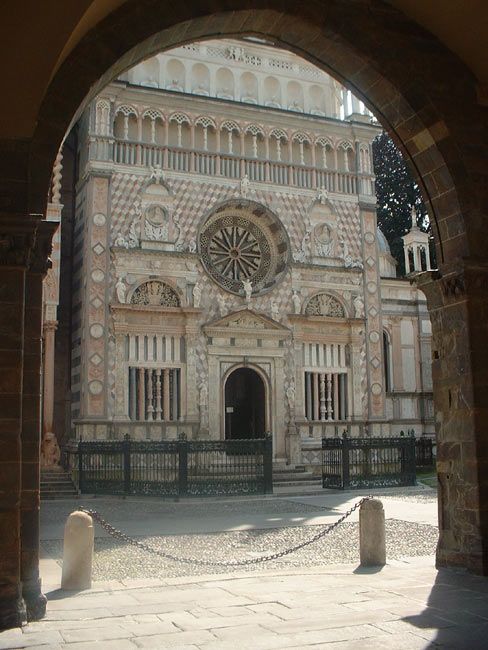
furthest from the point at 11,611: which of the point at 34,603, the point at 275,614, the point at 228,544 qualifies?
the point at 228,544

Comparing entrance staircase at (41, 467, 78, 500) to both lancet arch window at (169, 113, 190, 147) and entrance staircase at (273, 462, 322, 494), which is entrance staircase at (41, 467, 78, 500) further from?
lancet arch window at (169, 113, 190, 147)

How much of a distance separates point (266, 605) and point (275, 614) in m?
0.42

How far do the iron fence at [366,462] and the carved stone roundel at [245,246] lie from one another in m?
6.73

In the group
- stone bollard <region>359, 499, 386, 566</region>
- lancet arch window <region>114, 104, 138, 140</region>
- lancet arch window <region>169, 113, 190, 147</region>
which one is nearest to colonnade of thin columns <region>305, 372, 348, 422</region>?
lancet arch window <region>169, 113, 190, 147</region>

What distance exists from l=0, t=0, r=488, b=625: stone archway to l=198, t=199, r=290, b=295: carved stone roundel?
16304mm

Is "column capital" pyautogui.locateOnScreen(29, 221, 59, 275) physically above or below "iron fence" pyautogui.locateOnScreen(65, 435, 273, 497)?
above

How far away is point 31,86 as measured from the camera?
7.25 meters

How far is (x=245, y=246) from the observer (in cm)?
2659

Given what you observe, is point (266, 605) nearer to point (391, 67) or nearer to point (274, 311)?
point (391, 67)

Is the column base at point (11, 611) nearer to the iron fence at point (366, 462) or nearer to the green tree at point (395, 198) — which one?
the iron fence at point (366, 462)

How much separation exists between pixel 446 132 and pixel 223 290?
16435 millimetres

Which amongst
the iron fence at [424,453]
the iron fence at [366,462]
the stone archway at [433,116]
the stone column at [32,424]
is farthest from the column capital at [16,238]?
the iron fence at [424,453]

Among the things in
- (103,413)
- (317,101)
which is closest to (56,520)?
(103,413)

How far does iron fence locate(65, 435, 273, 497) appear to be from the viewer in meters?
19.7
